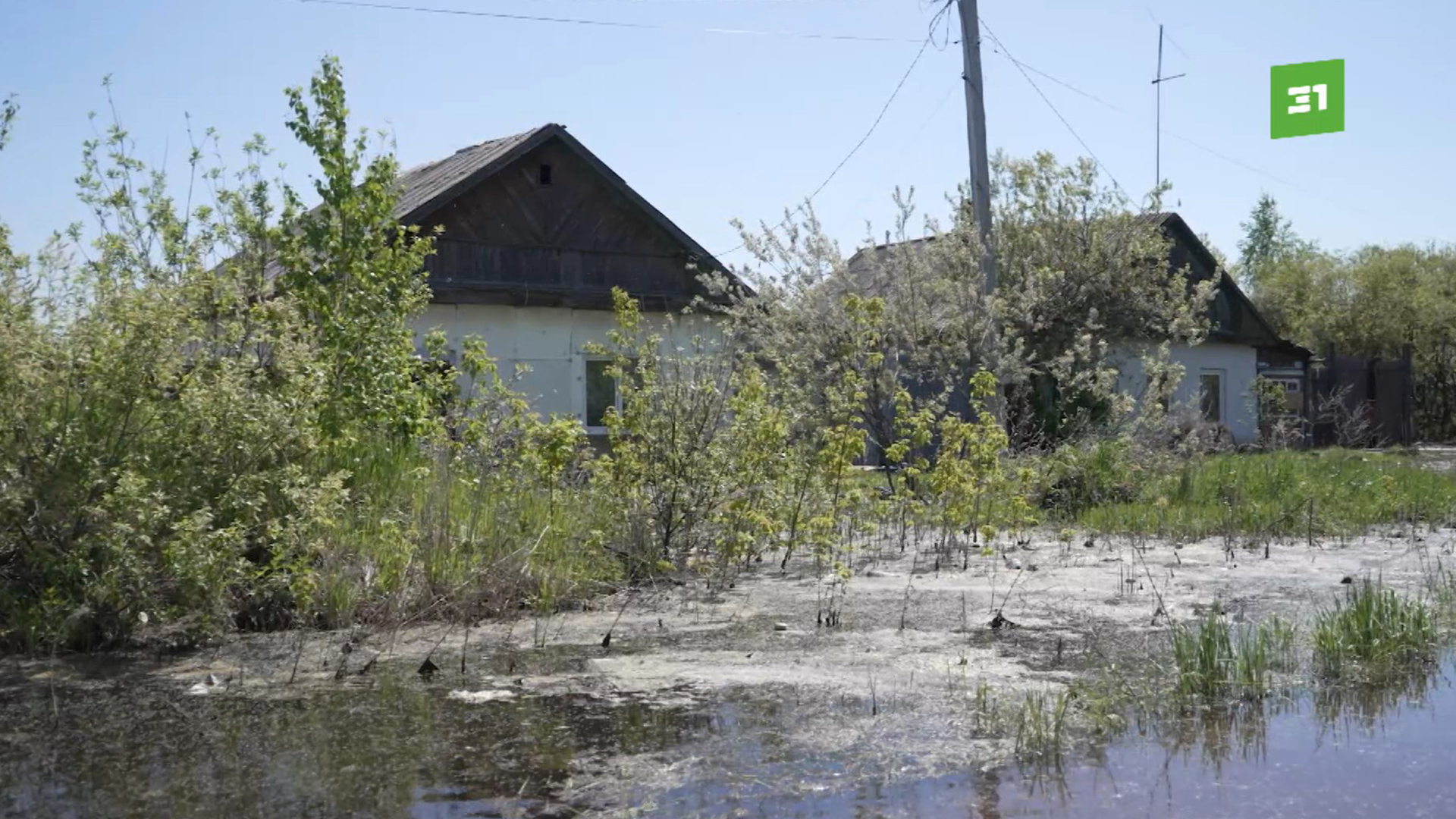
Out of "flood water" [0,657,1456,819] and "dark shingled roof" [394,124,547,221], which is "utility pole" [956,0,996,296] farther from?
"flood water" [0,657,1456,819]

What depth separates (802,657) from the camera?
22.3ft

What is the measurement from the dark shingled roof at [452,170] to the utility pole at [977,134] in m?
6.28

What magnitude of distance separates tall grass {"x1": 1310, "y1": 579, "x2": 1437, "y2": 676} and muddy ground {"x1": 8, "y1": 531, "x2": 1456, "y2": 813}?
660 millimetres

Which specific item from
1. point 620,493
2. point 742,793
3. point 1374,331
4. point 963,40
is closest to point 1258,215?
point 1374,331

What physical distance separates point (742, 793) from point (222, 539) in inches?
138

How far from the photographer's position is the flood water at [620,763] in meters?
4.46

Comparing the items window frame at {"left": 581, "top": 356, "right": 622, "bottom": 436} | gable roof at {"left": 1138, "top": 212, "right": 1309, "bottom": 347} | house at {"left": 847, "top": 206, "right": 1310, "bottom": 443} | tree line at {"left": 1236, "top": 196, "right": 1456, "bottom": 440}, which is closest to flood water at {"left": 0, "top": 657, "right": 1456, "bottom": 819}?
window frame at {"left": 581, "top": 356, "right": 622, "bottom": 436}

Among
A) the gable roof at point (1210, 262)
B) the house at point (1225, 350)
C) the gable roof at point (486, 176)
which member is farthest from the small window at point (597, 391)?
the house at point (1225, 350)

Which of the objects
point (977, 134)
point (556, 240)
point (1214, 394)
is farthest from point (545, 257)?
point (1214, 394)

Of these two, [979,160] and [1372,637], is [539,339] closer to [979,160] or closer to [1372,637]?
[979,160]

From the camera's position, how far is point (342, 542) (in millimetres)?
7883

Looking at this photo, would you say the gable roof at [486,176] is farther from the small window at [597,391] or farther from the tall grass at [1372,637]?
the tall grass at [1372,637]

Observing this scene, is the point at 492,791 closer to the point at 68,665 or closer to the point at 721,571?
the point at 68,665

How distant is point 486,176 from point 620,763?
14572mm
